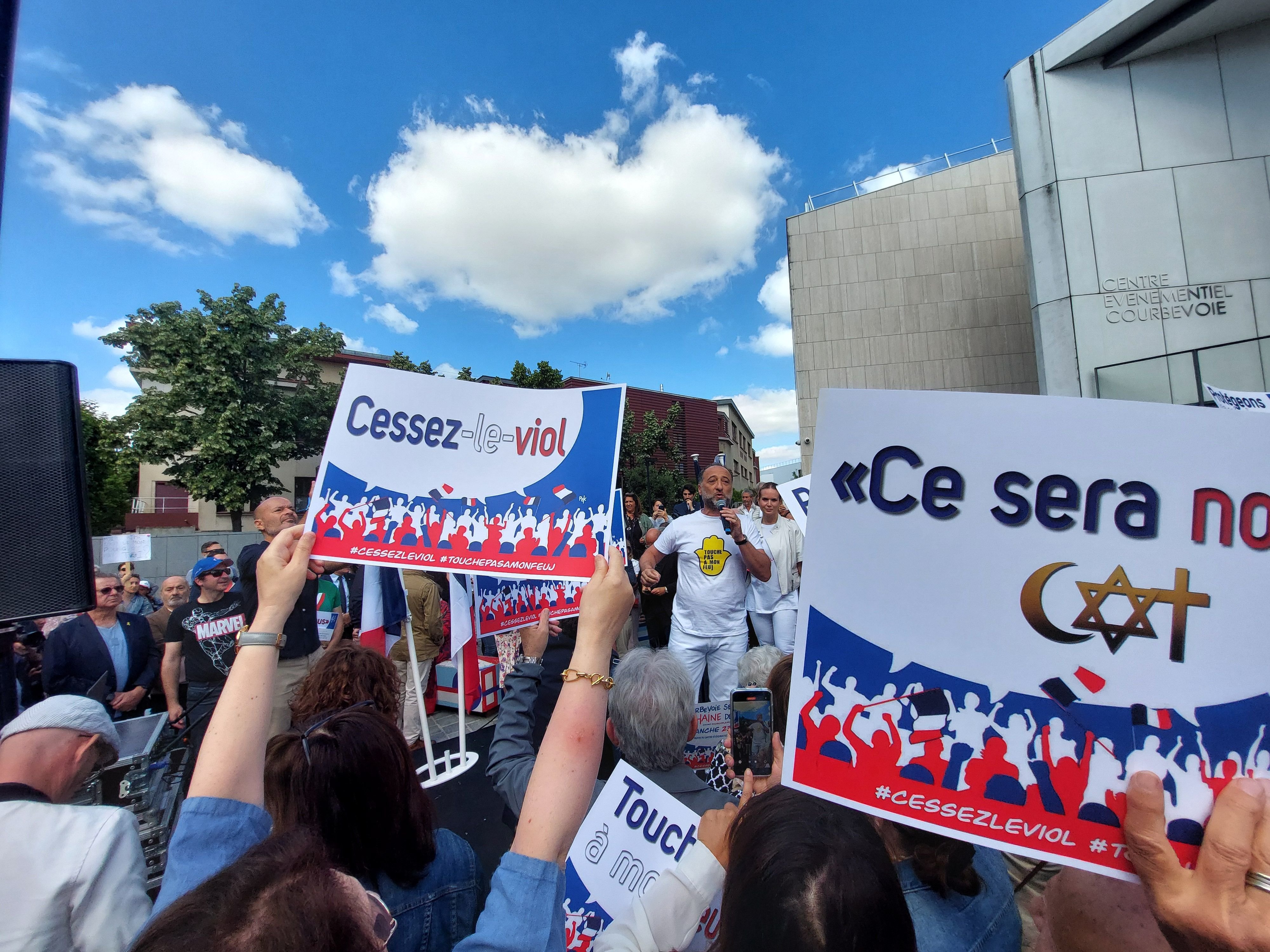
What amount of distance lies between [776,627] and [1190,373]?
497 inches

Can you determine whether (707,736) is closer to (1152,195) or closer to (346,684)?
(346,684)

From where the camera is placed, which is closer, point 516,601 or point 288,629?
point 516,601

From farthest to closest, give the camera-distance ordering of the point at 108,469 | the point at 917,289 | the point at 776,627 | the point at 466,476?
the point at 108,469, the point at 917,289, the point at 776,627, the point at 466,476

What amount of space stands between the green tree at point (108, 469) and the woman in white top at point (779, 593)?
2894 cm

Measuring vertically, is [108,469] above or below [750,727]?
above

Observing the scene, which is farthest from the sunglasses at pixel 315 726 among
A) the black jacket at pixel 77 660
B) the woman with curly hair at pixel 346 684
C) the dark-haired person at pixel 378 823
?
the black jacket at pixel 77 660

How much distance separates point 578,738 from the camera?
112cm

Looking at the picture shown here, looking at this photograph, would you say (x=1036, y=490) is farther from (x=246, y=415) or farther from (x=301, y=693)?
(x=246, y=415)

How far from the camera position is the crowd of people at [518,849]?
814 millimetres

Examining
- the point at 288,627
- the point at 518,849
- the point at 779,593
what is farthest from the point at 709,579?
the point at 518,849

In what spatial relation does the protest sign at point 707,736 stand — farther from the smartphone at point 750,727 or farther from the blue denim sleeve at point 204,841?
the blue denim sleeve at point 204,841

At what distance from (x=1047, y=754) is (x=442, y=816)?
3.60 meters

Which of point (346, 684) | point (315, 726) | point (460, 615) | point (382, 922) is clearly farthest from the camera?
point (460, 615)

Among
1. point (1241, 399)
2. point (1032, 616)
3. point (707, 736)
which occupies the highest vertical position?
point (1241, 399)
